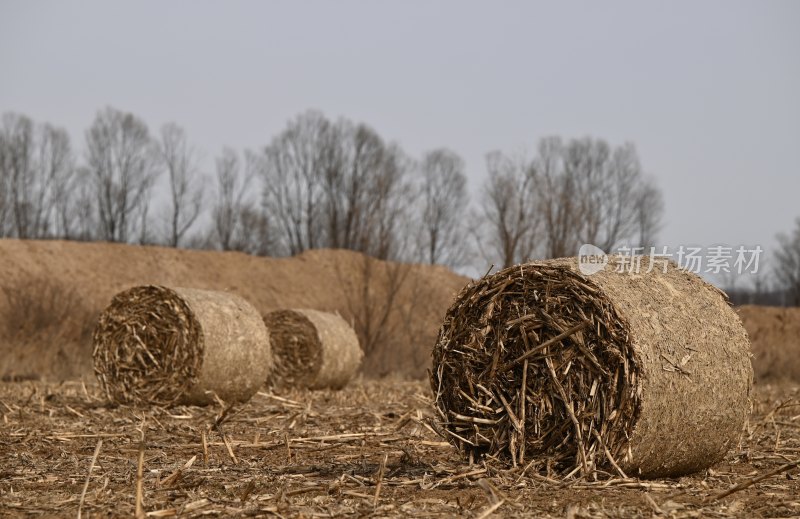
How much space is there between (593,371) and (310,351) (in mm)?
10533

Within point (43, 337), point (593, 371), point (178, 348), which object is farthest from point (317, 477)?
point (43, 337)

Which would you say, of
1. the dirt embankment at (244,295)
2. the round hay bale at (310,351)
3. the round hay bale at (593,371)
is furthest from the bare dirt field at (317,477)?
the dirt embankment at (244,295)

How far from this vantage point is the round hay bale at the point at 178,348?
38.3ft

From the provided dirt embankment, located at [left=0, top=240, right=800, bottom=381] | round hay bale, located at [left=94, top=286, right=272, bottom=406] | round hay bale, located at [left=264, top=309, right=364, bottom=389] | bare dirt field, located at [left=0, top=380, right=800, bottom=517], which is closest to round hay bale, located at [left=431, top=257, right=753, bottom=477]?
bare dirt field, located at [left=0, top=380, right=800, bottom=517]

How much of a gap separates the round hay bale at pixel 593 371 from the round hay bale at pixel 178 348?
5479 millimetres

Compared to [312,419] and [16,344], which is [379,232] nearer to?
[16,344]

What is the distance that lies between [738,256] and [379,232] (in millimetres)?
17045

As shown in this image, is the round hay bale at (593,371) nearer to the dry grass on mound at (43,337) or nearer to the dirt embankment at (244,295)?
the dirt embankment at (244,295)

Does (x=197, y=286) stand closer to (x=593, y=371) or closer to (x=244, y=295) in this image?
(x=244, y=295)

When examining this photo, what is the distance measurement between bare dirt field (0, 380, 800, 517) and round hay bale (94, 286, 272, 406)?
5.06 feet

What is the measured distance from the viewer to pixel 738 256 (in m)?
9.26

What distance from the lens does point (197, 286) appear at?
37.5 meters

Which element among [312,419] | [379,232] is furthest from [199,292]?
[379,232]

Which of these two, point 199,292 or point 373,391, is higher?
point 199,292
